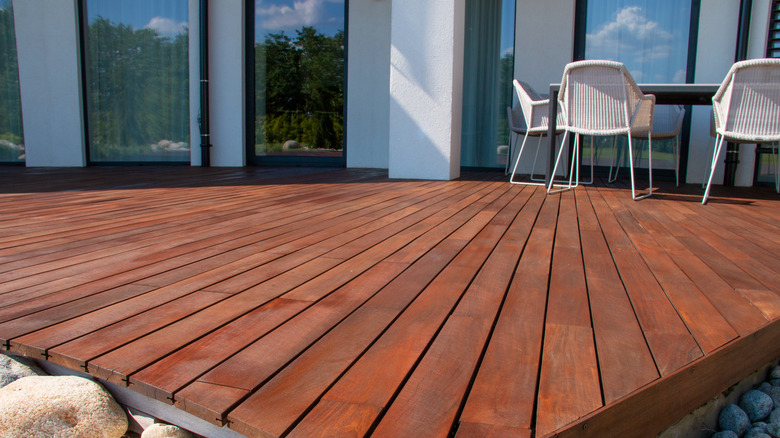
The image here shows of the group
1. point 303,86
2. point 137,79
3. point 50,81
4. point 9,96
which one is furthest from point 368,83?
point 9,96

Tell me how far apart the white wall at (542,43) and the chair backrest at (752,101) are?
2.57m

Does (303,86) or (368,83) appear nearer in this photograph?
(368,83)

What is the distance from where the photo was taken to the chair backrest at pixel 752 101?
314cm

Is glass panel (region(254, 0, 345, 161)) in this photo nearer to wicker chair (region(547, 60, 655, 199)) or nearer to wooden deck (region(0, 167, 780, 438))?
wicker chair (region(547, 60, 655, 199))

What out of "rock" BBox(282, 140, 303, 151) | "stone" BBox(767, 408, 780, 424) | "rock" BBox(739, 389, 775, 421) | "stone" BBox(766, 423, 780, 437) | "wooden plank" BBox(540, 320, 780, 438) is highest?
"rock" BBox(282, 140, 303, 151)

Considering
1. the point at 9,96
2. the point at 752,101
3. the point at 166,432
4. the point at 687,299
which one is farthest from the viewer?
the point at 9,96

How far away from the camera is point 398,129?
4.94m

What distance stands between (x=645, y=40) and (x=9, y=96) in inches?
288

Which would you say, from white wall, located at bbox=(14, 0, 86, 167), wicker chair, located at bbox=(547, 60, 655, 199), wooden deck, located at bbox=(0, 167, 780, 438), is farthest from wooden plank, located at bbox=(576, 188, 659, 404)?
white wall, located at bbox=(14, 0, 86, 167)

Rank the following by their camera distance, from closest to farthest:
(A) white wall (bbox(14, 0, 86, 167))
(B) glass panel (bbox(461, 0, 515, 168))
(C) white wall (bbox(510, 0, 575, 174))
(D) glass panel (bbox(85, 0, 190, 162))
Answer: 1. (C) white wall (bbox(510, 0, 575, 174))
2. (B) glass panel (bbox(461, 0, 515, 168))
3. (A) white wall (bbox(14, 0, 86, 167))
4. (D) glass panel (bbox(85, 0, 190, 162))

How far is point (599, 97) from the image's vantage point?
355 centimetres

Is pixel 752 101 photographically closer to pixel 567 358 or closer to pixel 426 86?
pixel 426 86

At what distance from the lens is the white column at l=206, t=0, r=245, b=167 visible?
657 cm

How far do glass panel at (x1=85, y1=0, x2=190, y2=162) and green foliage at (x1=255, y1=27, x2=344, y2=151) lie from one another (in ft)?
3.25
